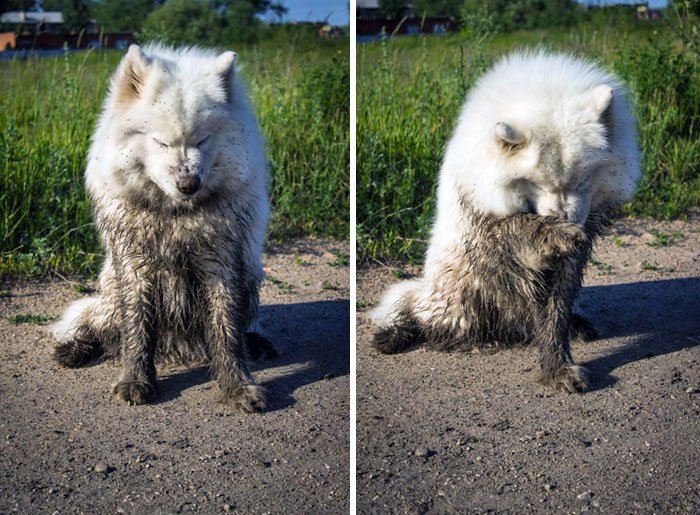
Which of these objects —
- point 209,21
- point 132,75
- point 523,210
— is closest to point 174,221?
point 132,75

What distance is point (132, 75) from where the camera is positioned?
2.78 metres

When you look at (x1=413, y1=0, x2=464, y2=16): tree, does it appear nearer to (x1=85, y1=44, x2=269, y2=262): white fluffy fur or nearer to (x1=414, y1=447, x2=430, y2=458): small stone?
(x1=85, y1=44, x2=269, y2=262): white fluffy fur

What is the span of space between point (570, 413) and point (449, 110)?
1.09 meters

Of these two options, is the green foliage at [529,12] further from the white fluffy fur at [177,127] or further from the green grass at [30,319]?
the green grass at [30,319]

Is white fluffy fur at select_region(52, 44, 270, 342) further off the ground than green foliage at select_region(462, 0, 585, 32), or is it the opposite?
green foliage at select_region(462, 0, 585, 32)

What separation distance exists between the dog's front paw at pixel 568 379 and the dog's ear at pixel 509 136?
0.73m

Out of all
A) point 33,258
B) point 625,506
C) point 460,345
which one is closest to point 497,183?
point 460,345

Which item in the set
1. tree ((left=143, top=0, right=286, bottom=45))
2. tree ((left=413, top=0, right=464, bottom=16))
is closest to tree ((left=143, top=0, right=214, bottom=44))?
tree ((left=143, top=0, right=286, bottom=45))

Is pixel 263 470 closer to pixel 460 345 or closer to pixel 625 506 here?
pixel 460 345

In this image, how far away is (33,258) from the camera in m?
2.98

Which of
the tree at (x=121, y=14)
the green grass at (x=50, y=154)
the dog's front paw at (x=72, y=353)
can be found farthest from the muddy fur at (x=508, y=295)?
the tree at (x=121, y=14)

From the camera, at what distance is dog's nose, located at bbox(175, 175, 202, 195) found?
2.71 m

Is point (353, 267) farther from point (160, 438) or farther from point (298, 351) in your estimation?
point (160, 438)

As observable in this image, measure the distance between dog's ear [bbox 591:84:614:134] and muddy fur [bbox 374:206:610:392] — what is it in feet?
1.11
